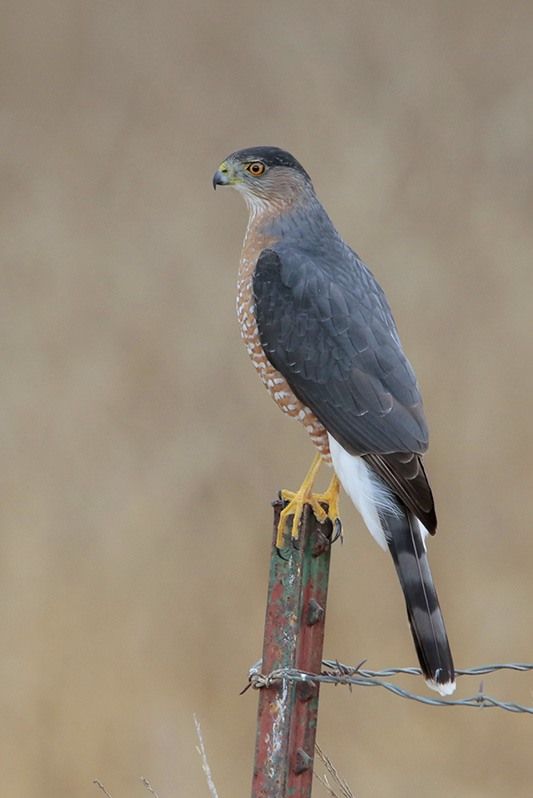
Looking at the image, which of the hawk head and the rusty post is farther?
the hawk head

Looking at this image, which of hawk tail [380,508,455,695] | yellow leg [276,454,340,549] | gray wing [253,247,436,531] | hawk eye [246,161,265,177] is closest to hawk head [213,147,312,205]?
hawk eye [246,161,265,177]

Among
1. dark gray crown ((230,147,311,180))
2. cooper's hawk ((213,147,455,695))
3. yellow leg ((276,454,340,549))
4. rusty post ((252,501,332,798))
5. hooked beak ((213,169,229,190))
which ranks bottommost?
rusty post ((252,501,332,798))

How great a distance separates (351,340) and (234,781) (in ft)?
6.88

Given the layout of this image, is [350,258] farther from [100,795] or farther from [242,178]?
[100,795]

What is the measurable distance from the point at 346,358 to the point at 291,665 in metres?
0.62

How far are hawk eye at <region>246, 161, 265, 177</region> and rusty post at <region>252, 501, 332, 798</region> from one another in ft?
3.16

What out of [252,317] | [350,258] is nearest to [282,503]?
[252,317]

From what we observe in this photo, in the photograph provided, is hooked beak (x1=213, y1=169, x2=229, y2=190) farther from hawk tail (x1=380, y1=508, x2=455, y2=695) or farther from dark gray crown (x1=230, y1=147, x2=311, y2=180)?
hawk tail (x1=380, y1=508, x2=455, y2=695)

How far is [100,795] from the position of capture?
398 centimetres

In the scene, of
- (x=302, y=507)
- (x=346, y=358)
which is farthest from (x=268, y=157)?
(x=302, y=507)

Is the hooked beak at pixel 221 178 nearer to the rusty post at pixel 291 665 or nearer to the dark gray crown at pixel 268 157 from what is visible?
the dark gray crown at pixel 268 157

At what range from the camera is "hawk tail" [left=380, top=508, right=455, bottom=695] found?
6.71 ft

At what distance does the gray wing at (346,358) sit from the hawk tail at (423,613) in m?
0.06

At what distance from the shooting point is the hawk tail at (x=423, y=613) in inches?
80.5
